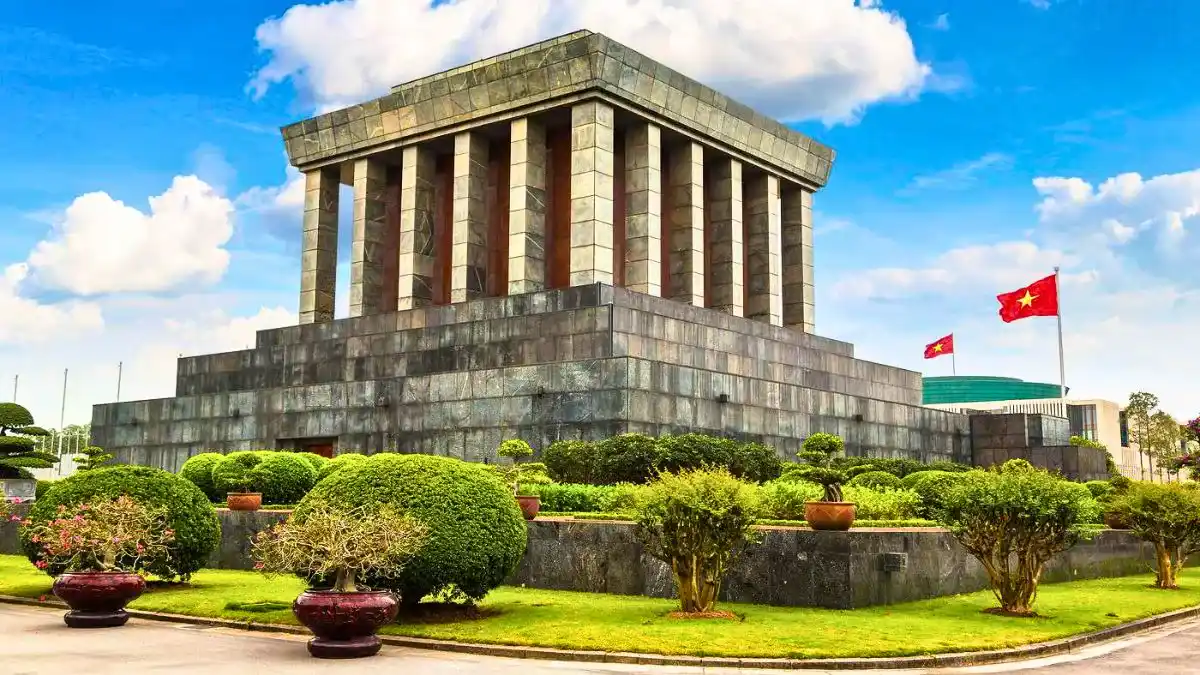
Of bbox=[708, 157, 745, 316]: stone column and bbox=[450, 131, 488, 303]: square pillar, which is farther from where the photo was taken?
bbox=[708, 157, 745, 316]: stone column

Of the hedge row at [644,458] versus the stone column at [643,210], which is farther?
the stone column at [643,210]

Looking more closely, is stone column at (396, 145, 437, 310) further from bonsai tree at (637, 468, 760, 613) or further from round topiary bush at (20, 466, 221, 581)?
bonsai tree at (637, 468, 760, 613)

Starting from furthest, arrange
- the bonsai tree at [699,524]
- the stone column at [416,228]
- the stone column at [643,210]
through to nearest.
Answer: the stone column at [416,228] → the stone column at [643,210] → the bonsai tree at [699,524]

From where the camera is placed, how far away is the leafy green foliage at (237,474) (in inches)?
928

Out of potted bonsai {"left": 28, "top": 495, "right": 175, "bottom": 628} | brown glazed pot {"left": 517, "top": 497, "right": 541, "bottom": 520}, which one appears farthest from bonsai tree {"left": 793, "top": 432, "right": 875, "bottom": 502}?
potted bonsai {"left": 28, "top": 495, "right": 175, "bottom": 628}

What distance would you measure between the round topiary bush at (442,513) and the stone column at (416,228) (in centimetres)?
2328

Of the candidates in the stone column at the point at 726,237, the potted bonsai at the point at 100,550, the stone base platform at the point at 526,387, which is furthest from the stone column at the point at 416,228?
the potted bonsai at the point at 100,550

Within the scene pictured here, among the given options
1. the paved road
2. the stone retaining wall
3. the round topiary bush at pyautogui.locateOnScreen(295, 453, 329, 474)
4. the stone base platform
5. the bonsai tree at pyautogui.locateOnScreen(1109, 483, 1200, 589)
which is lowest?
the paved road

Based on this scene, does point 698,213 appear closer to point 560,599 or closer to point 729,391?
point 729,391

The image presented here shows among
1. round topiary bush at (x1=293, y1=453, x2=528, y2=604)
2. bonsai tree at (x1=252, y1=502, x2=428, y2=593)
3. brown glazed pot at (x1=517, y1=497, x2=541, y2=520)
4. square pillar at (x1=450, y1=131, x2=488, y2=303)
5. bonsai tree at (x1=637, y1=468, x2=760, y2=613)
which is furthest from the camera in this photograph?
square pillar at (x1=450, y1=131, x2=488, y2=303)

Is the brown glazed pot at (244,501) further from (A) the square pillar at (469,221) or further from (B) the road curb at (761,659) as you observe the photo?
(A) the square pillar at (469,221)

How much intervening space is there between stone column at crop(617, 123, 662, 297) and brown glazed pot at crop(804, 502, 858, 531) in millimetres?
19541

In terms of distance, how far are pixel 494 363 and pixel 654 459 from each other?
8.91 metres

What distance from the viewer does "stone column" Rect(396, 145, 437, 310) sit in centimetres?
3744
